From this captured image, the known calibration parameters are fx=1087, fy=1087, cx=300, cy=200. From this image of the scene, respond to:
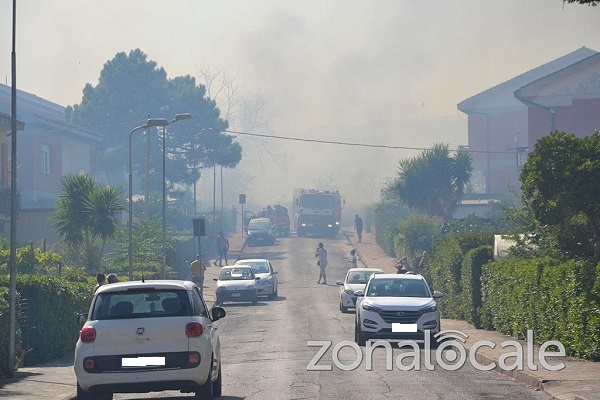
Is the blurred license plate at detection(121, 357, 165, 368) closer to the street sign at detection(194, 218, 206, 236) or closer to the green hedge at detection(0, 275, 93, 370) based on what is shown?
the green hedge at detection(0, 275, 93, 370)

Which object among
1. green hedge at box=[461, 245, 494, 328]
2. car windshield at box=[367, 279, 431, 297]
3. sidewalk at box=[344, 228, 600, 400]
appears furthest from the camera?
green hedge at box=[461, 245, 494, 328]

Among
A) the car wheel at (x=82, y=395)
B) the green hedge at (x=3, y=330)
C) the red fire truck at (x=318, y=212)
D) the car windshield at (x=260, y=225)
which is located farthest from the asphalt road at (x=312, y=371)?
the red fire truck at (x=318, y=212)

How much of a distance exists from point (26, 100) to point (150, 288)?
6975 centimetres

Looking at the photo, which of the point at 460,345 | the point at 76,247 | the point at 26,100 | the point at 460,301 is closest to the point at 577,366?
the point at 460,345

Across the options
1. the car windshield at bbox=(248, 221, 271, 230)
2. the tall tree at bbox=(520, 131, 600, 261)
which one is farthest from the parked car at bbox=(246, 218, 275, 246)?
the tall tree at bbox=(520, 131, 600, 261)

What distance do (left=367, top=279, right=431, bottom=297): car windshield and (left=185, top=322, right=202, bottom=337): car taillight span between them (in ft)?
37.8

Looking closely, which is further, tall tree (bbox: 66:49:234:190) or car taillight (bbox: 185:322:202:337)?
tall tree (bbox: 66:49:234:190)

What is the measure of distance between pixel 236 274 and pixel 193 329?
96.6ft

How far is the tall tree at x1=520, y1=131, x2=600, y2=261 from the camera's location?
2323 cm

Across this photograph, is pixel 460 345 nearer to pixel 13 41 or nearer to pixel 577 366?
pixel 577 366

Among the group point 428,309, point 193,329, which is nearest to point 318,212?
point 428,309

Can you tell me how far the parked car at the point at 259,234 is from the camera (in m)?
77.5

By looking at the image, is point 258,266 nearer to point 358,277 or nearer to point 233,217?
point 358,277

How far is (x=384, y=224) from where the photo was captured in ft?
245
